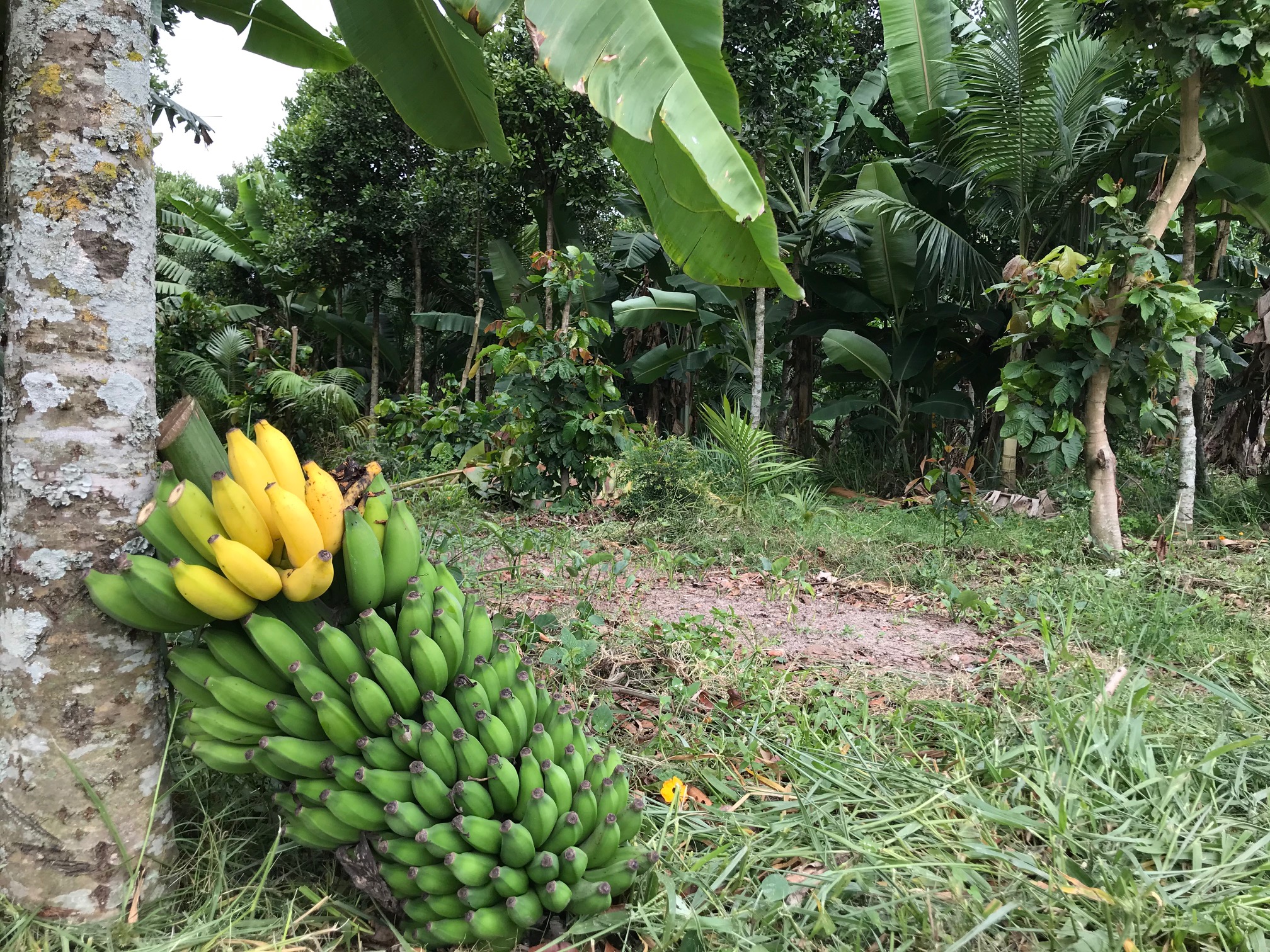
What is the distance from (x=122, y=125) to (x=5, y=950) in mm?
1515

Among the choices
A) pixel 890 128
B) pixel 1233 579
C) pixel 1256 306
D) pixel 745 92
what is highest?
pixel 890 128

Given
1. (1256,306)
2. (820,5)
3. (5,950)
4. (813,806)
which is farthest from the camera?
(820,5)

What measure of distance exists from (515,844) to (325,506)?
0.74m

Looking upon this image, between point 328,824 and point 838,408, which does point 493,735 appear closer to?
point 328,824

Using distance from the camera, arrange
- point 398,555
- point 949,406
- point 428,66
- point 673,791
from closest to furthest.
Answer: point 398,555 → point 673,791 → point 428,66 → point 949,406

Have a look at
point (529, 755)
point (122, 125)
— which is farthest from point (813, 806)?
point (122, 125)

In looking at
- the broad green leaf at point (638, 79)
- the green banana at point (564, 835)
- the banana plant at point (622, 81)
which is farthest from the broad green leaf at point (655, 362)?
the green banana at point (564, 835)

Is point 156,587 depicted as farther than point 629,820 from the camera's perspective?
No

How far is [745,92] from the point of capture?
6195 millimetres

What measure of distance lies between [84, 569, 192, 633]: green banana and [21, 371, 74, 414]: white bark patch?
1.05 ft

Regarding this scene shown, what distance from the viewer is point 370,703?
1.35 metres

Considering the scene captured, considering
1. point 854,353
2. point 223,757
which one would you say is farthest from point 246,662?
point 854,353

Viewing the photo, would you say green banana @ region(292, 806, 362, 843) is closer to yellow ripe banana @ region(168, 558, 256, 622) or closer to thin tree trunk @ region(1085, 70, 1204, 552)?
yellow ripe banana @ region(168, 558, 256, 622)

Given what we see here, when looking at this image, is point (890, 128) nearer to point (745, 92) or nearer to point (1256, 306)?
point (745, 92)
